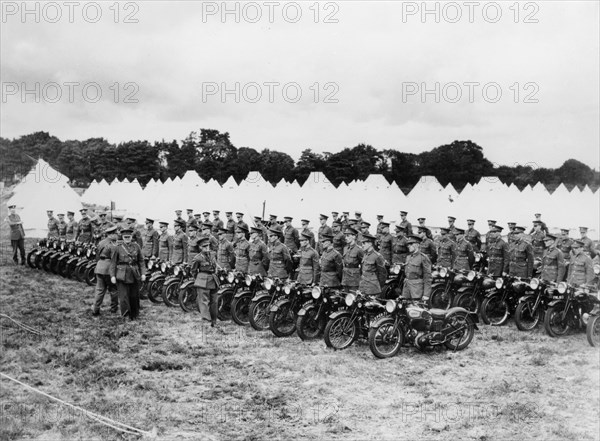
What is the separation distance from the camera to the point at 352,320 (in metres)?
8.62

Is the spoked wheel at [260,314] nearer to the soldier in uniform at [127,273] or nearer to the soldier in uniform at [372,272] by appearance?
the soldier in uniform at [372,272]

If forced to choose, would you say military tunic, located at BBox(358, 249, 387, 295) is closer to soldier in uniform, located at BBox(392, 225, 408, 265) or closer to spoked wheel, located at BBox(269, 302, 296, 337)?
spoked wheel, located at BBox(269, 302, 296, 337)

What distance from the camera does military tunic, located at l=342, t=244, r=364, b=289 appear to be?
9914 mm

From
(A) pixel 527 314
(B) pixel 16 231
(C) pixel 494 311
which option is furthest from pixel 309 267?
(B) pixel 16 231

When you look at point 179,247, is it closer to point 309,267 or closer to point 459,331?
point 309,267

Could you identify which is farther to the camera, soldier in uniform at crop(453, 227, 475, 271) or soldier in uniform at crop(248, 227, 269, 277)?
soldier in uniform at crop(453, 227, 475, 271)

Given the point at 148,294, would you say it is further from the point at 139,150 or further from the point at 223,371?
the point at 139,150

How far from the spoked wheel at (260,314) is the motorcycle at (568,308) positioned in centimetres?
481

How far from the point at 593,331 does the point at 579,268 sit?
6.03 feet

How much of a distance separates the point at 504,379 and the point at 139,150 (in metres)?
64.4

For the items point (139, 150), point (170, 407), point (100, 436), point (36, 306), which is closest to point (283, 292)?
point (170, 407)

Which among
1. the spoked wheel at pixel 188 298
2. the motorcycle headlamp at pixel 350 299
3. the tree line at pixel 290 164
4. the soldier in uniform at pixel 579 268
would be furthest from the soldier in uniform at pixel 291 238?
the tree line at pixel 290 164

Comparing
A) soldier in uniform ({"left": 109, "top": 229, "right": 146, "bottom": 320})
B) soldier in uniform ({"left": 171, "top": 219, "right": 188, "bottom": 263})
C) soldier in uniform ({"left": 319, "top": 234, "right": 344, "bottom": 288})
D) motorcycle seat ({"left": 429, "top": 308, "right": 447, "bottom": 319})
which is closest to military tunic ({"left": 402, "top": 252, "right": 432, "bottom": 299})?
motorcycle seat ({"left": 429, "top": 308, "right": 447, "bottom": 319})

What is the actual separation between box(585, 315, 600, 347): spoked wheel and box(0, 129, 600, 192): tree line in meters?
56.0
